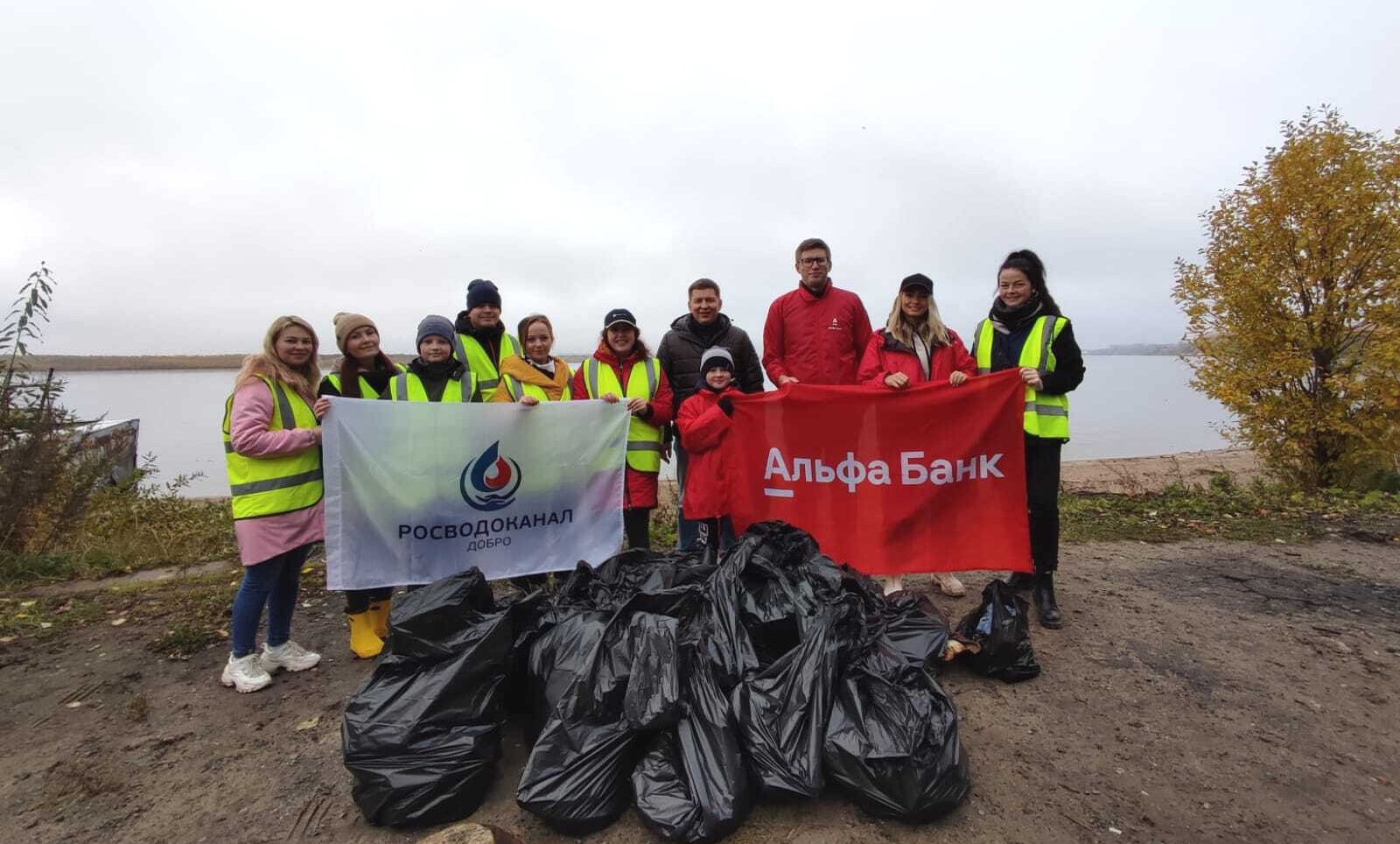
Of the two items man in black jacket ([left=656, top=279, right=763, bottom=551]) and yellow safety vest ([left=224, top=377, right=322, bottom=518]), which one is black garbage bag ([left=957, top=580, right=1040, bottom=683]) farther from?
yellow safety vest ([left=224, top=377, right=322, bottom=518])

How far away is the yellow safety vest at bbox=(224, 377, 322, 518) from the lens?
2.90 meters

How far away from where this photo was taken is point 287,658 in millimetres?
3213

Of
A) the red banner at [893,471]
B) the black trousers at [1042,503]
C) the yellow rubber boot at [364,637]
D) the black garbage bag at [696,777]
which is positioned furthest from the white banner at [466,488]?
the black trousers at [1042,503]

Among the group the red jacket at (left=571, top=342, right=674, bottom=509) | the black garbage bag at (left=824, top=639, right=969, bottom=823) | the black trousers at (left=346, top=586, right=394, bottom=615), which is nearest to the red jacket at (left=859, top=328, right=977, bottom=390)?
the red jacket at (left=571, top=342, right=674, bottom=509)

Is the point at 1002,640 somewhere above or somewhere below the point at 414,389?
below

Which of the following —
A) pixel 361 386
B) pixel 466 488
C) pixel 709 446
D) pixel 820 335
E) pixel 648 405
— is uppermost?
pixel 820 335

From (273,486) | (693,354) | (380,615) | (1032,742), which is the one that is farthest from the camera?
(693,354)

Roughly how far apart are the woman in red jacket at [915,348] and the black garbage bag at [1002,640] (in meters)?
0.77

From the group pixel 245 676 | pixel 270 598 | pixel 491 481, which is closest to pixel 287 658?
pixel 245 676

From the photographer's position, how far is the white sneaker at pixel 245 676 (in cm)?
303

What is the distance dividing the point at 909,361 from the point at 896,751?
2315 mm

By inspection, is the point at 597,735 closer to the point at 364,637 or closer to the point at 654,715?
the point at 654,715

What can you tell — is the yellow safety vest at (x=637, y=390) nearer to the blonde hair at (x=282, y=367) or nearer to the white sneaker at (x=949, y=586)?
the blonde hair at (x=282, y=367)

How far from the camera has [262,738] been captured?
2.65 m
